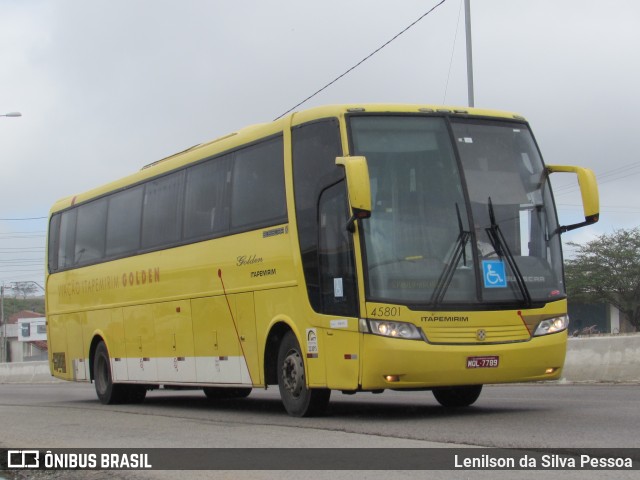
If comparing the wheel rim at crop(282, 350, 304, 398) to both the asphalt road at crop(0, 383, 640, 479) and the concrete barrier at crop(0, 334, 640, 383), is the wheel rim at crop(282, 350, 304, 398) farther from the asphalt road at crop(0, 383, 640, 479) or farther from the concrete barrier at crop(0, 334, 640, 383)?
the concrete barrier at crop(0, 334, 640, 383)

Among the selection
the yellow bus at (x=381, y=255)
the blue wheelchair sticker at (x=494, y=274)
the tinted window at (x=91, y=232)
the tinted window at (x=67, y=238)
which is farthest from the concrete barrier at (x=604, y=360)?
the tinted window at (x=67, y=238)

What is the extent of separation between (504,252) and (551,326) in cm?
102

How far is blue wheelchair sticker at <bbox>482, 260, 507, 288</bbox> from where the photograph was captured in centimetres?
1188

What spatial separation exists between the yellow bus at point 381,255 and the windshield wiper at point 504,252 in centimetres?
1

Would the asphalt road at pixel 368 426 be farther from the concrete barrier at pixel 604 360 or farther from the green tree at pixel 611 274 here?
the green tree at pixel 611 274

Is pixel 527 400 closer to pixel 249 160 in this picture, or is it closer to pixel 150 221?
pixel 249 160

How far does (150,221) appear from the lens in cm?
1742

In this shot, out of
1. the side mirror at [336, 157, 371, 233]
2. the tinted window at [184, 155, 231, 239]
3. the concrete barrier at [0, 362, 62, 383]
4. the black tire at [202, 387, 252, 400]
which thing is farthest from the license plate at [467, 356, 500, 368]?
the concrete barrier at [0, 362, 62, 383]

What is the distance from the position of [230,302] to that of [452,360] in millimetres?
4037

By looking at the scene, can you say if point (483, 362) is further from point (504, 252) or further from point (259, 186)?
point (259, 186)

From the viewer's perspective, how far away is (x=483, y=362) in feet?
38.2

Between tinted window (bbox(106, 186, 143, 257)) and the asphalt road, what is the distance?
285 centimetres

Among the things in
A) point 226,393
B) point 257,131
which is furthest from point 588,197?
point 226,393

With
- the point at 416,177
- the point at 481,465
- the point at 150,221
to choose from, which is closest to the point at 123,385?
the point at 150,221
